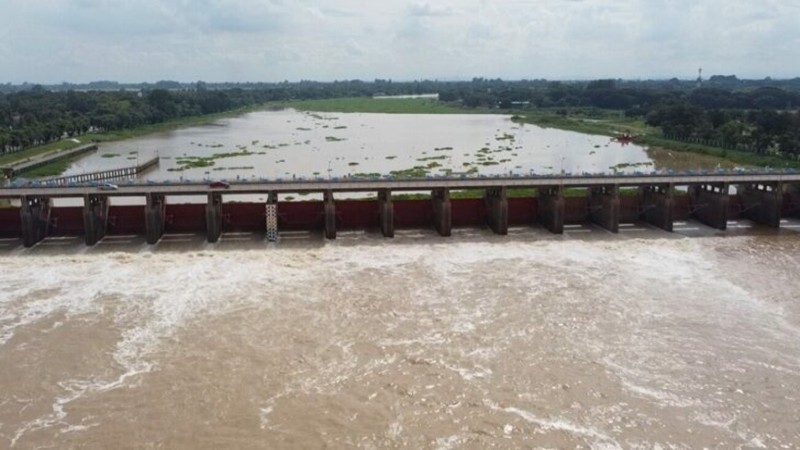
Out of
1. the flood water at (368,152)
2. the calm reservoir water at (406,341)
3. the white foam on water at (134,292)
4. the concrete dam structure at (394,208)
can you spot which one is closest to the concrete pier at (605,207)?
the concrete dam structure at (394,208)

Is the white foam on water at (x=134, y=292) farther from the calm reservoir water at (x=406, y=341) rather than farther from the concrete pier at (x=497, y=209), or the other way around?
the concrete pier at (x=497, y=209)

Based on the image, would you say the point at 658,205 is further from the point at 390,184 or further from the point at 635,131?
the point at 635,131

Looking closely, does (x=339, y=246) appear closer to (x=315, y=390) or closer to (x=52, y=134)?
(x=315, y=390)

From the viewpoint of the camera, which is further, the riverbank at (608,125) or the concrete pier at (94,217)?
the riverbank at (608,125)

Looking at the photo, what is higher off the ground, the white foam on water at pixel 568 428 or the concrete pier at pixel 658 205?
the concrete pier at pixel 658 205

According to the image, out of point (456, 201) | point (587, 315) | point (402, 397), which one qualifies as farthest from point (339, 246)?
point (402, 397)

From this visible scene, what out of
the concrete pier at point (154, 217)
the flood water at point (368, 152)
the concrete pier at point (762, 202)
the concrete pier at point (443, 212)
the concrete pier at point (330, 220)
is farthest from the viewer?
the flood water at point (368, 152)
